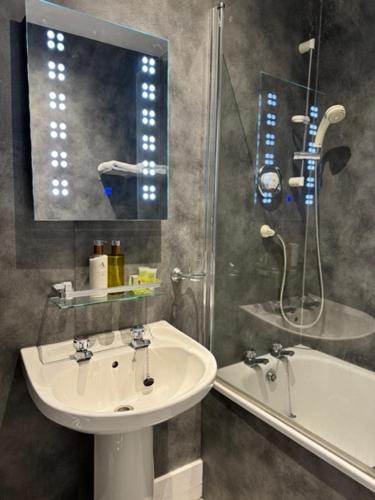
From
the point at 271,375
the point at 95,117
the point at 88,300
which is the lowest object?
the point at 271,375

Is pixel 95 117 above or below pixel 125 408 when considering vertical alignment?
above

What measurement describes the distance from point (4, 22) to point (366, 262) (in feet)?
6.17

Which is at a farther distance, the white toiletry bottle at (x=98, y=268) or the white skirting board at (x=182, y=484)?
the white skirting board at (x=182, y=484)

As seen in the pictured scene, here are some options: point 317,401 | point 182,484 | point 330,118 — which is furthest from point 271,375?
point 330,118

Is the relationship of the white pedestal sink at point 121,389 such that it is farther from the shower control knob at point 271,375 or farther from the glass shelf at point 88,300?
the shower control knob at point 271,375

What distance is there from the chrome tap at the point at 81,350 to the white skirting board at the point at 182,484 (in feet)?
2.80

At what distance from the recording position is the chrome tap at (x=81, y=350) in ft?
4.02

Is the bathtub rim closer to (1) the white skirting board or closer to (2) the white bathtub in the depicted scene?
(2) the white bathtub

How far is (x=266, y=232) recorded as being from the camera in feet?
6.03

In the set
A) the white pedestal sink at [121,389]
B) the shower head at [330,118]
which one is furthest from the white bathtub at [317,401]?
the shower head at [330,118]

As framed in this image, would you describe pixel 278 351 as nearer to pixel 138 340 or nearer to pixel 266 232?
pixel 266 232

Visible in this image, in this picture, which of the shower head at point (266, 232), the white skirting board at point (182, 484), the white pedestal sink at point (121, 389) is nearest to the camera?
the white pedestal sink at point (121, 389)

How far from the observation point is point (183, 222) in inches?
63.2

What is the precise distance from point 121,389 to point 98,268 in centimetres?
48
